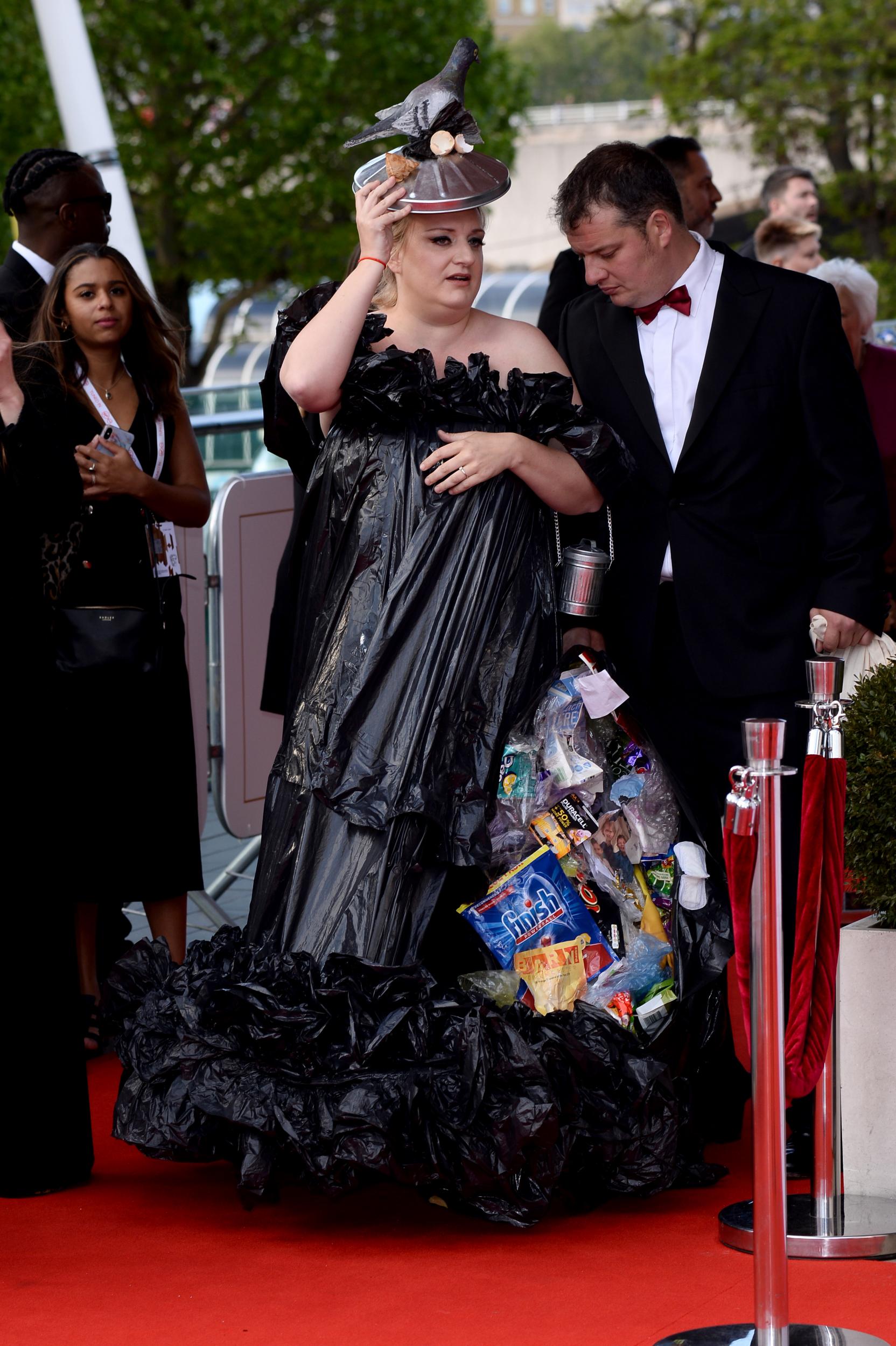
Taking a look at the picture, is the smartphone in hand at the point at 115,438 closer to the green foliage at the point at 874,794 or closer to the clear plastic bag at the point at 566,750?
the clear plastic bag at the point at 566,750

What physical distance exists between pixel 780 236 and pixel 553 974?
4.25 meters

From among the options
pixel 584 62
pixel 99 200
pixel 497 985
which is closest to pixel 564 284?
pixel 99 200

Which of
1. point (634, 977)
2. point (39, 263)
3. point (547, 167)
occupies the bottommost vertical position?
point (547, 167)

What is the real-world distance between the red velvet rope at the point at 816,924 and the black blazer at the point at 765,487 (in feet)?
1.98

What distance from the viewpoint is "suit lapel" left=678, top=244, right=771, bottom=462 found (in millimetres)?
3393

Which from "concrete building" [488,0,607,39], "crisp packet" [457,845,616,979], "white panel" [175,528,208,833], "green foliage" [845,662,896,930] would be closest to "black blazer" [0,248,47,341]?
"white panel" [175,528,208,833]

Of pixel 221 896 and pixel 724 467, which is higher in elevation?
pixel 724 467

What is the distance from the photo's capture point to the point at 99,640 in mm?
3900

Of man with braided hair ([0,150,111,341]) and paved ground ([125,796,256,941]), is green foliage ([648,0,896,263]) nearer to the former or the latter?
paved ground ([125,796,256,941])

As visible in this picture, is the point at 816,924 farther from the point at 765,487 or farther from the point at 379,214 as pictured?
the point at 379,214

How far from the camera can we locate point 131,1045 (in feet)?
10.4

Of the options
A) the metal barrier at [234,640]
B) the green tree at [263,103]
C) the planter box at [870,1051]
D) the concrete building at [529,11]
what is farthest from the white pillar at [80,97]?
the concrete building at [529,11]

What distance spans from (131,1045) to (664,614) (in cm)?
134

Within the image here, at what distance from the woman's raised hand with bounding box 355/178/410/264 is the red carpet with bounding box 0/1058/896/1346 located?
68.5 inches
